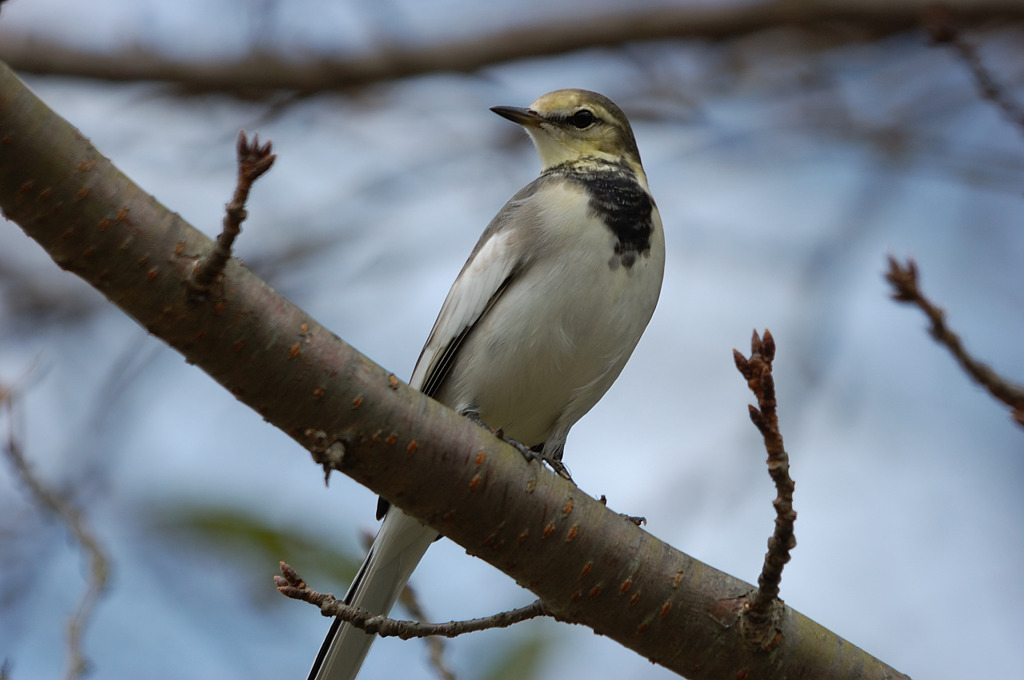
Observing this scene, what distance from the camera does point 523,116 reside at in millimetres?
5742

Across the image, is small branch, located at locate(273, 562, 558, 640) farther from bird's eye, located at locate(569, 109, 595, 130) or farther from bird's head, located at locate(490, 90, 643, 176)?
bird's eye, located at locate(569, 109, 595, 130)

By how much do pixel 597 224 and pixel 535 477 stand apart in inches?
65.6

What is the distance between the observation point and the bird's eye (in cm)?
577

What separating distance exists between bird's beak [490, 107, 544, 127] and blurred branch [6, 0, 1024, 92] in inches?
37.4

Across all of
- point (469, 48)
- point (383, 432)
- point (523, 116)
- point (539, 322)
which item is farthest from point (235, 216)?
point (469, 48)

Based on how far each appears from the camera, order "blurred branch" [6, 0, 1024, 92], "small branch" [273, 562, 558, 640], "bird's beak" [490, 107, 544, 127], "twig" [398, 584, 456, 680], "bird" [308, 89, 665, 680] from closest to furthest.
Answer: "small branch" [273, 562, 558, 640] < "twig" [398, 584, 456, 680] < "bird" [308, 89, 665, 680] < "bird's beak" [490, 107, 544, 127] < "blurred branch" [6, 0, 1024, 92]

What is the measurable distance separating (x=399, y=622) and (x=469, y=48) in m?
4.23

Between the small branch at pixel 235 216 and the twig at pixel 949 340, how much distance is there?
61.3 inches

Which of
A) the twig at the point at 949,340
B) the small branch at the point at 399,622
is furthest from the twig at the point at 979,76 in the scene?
the small branch at the point at 399,622

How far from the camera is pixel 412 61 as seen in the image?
6.55 metres

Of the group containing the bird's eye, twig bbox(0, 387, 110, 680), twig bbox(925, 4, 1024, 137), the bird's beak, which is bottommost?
twig bbox(0, 387, 110, 680)

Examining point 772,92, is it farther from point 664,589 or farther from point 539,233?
point 664,589

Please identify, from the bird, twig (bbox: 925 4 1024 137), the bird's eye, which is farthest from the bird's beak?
twig (bbox: 925 4 1024 137)

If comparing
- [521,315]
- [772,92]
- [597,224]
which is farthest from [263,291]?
[772,92]
